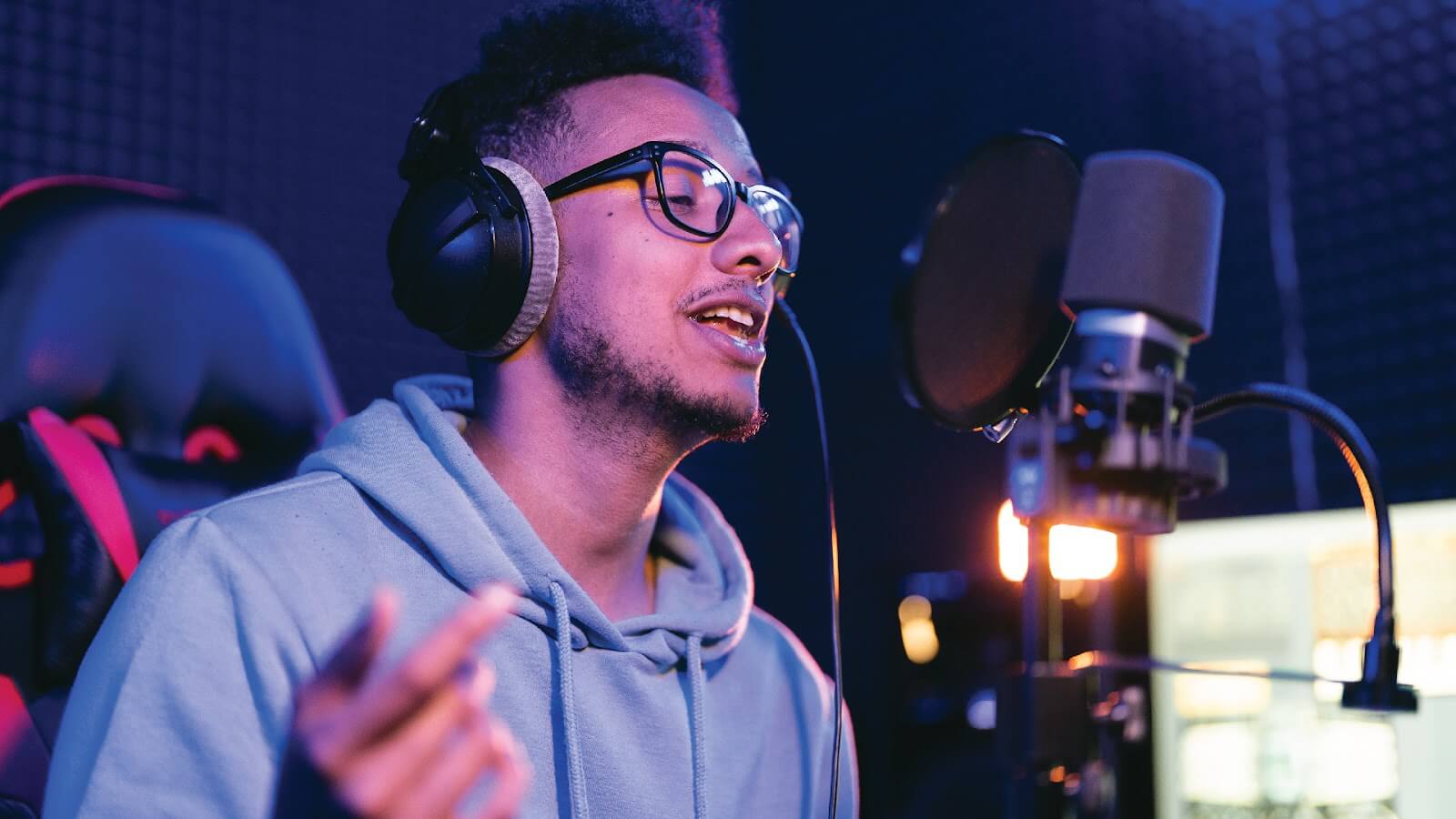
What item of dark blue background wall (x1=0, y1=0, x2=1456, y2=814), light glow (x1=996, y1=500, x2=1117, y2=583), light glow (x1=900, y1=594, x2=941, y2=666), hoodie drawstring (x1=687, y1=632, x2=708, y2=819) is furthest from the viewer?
light glow (x1=900, y1=594, x2=941, y2=666)

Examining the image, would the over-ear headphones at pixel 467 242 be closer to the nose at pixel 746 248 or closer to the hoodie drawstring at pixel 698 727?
the nose at pixel 746 248

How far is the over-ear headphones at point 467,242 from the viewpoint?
1237 millimetres

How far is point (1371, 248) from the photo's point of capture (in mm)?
2895

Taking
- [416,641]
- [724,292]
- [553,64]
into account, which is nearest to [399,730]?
[416,641]

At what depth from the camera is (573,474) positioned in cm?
139

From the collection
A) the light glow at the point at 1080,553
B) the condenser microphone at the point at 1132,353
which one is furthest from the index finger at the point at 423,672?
the light glow at the point at 1080,553

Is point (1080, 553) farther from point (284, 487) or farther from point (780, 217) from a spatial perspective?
point (284, 487)

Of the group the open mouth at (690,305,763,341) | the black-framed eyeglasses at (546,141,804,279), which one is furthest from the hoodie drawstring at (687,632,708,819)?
the black-framed eyeglasses at (546,141,804,279)

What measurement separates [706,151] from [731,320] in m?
0.24

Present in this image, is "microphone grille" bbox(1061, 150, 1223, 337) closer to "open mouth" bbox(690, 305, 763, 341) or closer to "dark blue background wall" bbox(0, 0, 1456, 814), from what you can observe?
"open mouth" bbox(690, 305, 763, 341)

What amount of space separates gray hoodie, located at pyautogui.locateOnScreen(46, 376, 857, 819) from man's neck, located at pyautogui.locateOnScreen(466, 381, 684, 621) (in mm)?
97

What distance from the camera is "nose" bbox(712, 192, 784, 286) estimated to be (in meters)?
1.38

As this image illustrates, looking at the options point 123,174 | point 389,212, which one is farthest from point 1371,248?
point 123,174

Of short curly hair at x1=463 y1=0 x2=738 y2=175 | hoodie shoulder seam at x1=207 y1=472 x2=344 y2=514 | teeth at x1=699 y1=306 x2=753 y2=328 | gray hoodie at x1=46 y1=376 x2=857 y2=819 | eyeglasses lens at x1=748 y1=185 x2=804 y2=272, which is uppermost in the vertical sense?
short curly hair at x1=463 y1=0 x2=738 y2=175
